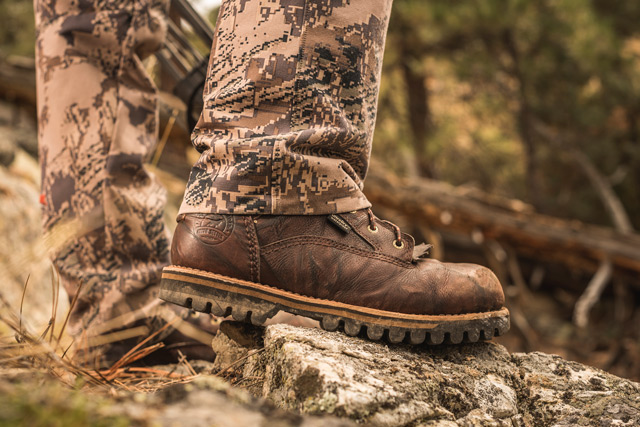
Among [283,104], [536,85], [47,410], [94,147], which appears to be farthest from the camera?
[536,85]

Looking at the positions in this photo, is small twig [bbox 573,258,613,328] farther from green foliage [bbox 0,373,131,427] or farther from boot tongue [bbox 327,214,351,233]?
green foliage [bbox 0,373,131,427]

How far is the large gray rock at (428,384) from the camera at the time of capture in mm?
872

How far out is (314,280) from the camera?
1122mm

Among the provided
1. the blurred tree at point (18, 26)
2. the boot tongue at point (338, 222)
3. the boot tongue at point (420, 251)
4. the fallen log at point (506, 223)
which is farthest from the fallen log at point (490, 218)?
the boot tongue at point (338, 222)

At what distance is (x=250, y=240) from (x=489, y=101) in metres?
6.17

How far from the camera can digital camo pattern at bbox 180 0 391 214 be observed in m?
1.08

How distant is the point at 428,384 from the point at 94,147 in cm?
105

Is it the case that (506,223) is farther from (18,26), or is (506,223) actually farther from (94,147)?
(18,26)

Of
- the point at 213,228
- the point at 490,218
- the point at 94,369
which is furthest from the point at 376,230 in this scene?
the point at 490,218

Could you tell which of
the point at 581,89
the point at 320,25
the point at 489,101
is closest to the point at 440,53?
the point at 489,101

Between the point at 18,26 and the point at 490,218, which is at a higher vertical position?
the point at 18,26

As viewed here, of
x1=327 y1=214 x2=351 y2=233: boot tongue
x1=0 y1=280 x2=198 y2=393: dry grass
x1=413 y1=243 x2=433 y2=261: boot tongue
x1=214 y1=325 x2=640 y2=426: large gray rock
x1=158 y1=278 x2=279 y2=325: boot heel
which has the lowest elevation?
x1=0 y1=280 x2=198 y2=393: dry grass

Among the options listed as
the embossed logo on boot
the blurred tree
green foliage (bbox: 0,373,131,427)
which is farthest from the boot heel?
the blurred tree

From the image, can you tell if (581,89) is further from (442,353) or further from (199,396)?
(199,396)
